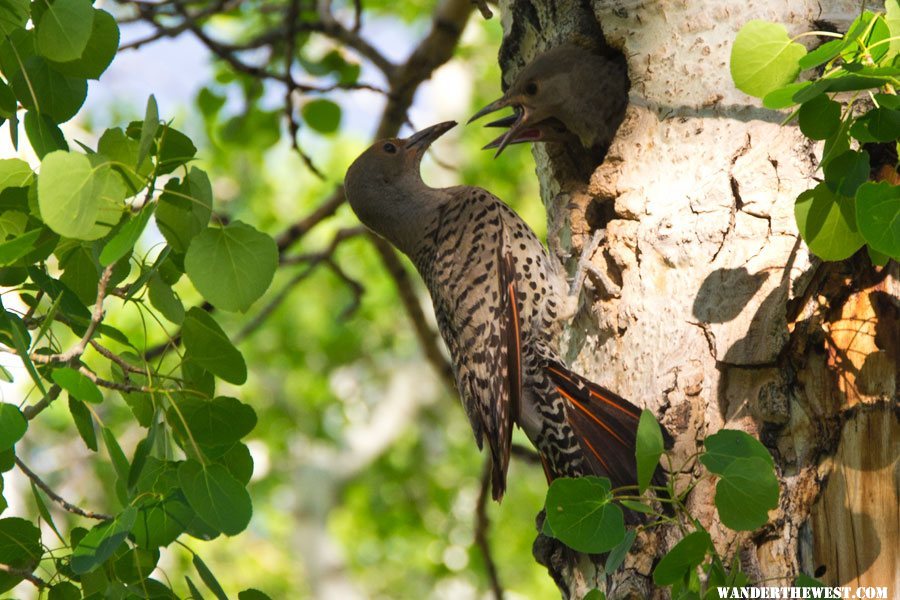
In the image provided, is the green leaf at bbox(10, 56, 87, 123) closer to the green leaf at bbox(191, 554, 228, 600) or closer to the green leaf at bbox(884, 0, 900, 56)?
the green leaf at bbox(191, 554, 228, 600)

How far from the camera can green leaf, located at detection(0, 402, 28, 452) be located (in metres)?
1.86

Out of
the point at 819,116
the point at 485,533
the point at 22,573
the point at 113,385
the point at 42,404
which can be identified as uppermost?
the point at 485,533

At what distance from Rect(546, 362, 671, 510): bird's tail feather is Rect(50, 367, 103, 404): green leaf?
1471 mm

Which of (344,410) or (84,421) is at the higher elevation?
(344,410)

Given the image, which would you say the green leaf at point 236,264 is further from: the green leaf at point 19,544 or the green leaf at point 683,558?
the green leaf at point 683,558

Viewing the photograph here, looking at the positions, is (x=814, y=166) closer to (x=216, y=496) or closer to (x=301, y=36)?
(x=216, y=496)

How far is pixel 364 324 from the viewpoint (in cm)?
1295

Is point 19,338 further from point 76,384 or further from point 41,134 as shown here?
point 41,134

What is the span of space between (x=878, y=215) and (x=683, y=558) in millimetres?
721

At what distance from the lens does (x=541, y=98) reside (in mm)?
3850

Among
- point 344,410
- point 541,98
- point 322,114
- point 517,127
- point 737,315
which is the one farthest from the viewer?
point 344,410

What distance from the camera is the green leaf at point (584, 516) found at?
1924mm

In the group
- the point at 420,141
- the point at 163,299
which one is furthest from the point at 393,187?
the point at 163,299

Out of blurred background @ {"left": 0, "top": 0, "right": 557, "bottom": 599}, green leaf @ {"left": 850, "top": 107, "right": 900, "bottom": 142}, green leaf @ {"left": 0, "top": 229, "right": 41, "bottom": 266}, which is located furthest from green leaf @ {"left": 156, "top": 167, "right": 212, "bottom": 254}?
blurred background @ {"left": 0, "top": 0, "right": 557, "bottom": 599}
